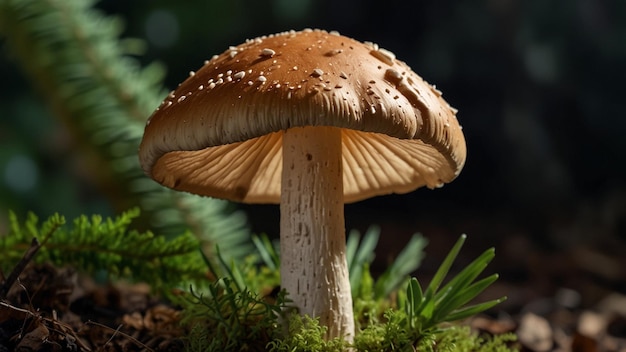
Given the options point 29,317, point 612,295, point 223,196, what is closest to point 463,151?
point 223,196

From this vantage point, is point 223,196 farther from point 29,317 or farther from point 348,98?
point 348,98

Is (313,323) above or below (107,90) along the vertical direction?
below

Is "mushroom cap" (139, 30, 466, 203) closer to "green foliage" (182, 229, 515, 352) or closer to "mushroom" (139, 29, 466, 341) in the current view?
"mushroom" (139, 29, 466, 341)

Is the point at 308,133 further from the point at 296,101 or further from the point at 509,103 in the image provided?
the point at 509,103

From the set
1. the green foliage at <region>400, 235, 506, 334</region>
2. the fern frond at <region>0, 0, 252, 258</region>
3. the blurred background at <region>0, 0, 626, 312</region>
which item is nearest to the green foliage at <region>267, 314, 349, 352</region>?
the green foliage at <region>400, 235, 506, 334</region>

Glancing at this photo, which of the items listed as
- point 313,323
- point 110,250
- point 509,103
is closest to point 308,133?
point 313,323
